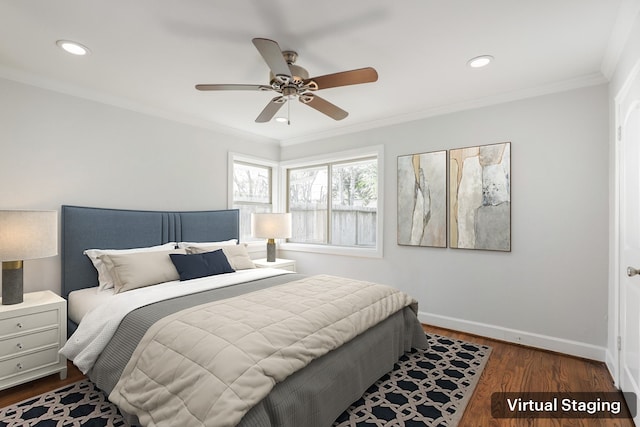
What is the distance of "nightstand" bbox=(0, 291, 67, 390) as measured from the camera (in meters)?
2.21

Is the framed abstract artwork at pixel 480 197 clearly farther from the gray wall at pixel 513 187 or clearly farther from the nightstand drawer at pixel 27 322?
the nightstand drawer at pixel 27 322

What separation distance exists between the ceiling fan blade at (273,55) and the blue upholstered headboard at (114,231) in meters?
2.28

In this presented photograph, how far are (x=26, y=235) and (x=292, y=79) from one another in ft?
7.37

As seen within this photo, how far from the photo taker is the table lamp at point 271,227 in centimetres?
436

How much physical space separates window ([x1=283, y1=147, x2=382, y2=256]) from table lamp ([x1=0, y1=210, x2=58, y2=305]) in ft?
10.1

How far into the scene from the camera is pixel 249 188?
488 centimetres

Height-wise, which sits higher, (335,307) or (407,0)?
(407,0)

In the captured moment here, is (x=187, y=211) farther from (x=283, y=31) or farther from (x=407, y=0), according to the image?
(x=407, y=0)

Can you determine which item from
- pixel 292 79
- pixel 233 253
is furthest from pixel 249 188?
pixel 292 79

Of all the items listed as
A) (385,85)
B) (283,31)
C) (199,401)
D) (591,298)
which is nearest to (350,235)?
(385,85)

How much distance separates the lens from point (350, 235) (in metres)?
4.52

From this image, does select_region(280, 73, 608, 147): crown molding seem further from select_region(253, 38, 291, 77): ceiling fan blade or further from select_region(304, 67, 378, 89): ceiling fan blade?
select_region(253, 38, 291, 77): ceiling fan blade

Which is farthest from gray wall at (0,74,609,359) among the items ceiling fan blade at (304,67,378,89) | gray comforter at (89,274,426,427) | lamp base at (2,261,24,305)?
ceiling fan blade at (304,67,378,89)

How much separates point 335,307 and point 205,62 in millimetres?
2151
